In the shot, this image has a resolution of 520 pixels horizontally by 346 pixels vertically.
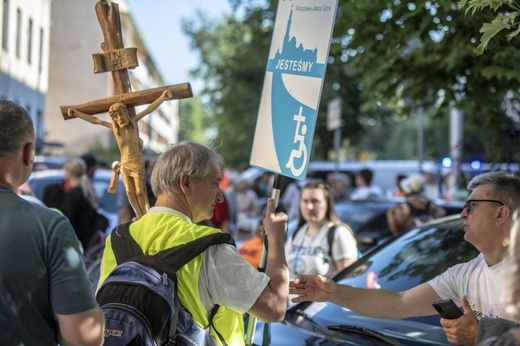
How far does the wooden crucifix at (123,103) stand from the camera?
3.67 meters

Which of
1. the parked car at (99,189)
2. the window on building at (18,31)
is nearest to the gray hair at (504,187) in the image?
the parked car at (99,189)

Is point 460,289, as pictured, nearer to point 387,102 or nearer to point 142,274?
point 142,274

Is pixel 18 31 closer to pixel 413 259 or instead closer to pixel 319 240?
pixel 319 240

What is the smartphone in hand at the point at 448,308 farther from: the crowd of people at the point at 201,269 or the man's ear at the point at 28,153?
the man's ear at the point at 28,153

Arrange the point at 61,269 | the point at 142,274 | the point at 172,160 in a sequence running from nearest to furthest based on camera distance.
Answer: the point at 61,269, the point at 142,274, the point at 172,160

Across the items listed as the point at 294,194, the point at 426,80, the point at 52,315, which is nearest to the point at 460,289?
the point at 52,315

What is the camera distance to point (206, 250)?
9.64 ft

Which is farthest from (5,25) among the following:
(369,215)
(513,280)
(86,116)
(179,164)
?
(513,280)

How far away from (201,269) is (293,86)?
129 cm

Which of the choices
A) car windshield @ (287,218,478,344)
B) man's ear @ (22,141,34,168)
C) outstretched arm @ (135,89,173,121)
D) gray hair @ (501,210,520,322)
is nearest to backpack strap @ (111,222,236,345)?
man's ear @ (22,141,34,168)

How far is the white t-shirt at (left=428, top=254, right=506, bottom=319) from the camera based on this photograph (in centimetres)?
328

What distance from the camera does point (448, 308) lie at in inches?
A: 117

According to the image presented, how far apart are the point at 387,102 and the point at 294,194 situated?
5664 millimetres

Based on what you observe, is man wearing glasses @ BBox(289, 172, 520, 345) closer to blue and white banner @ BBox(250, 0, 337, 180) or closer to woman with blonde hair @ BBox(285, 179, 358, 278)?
blue and white banner @ BBox(250, 0, 337, 180)
